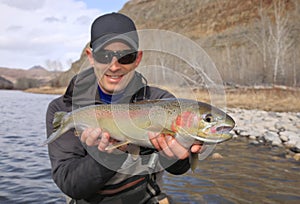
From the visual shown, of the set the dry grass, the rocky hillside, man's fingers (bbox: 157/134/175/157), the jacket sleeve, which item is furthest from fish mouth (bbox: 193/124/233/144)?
the rocky hillside

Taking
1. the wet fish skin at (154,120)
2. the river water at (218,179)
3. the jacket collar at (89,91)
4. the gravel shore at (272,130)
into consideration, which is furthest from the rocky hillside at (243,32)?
the wet fish skin at (154,120)

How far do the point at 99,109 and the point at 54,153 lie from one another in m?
0.71

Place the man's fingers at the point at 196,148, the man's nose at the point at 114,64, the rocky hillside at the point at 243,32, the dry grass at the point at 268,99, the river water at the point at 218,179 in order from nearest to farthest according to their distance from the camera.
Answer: the man's fingers at the point at 196,148
the man's nose at the point at 114,64
the river water at the point at 218,179
the dry grass at the point at 268,99
the rocky hillside at the point at 243,32

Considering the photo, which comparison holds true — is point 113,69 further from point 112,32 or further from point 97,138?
point 97,138

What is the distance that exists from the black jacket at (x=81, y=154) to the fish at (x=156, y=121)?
0.28m

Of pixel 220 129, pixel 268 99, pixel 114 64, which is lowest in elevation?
pixel 268 99

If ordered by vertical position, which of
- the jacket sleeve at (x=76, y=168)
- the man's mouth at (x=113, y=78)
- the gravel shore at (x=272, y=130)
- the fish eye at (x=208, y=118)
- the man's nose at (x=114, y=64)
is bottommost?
the gravel shore at (x=272, y=130)

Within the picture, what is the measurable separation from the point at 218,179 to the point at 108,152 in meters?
4.48

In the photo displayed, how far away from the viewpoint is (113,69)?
303cm

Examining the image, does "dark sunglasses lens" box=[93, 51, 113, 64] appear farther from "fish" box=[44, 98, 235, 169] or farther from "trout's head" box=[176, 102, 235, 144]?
"trout's head" box=[176, 102, 235, 144]

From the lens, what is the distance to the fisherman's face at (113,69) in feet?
9.93

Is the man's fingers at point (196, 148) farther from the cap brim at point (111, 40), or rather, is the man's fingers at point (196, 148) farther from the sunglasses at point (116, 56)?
the cap brim at point (111, 40)

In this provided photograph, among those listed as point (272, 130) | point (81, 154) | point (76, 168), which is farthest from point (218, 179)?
point (272, 130)

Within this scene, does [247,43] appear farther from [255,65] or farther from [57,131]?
[57,131]
